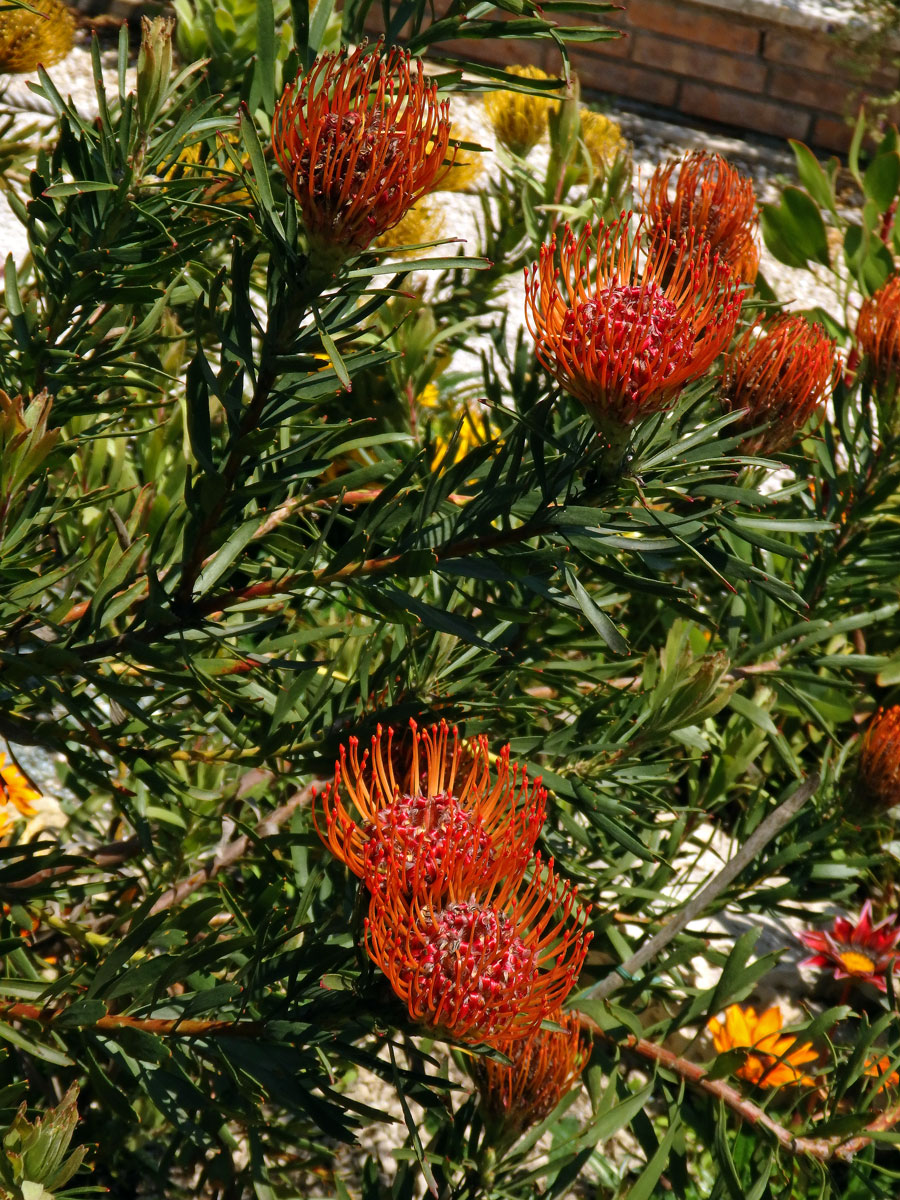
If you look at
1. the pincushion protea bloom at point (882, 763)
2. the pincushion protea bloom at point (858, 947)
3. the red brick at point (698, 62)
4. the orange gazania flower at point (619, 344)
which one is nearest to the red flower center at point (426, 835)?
the orange gazania flower at point (619, 344)

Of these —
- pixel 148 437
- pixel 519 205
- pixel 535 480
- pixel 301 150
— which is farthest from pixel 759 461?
pixel 519 205

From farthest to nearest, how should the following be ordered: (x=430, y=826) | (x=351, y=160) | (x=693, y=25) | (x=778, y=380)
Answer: (x=693, y=25), (x=778, y=380), (x=430, y=826), (x=351, y=160)

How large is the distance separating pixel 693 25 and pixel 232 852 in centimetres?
458

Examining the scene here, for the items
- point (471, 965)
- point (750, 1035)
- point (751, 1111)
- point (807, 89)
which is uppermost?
point (807, 89)

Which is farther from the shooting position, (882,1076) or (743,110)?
(743,110)

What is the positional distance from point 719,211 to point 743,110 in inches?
170

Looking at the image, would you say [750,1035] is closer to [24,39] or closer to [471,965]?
[471,965]

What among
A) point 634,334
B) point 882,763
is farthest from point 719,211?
point 882,763

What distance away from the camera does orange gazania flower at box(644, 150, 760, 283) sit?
0.94 metres

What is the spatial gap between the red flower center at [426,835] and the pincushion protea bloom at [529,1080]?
0.30 meters

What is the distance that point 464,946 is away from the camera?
60cm

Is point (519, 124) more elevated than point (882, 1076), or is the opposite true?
point (519, 124)

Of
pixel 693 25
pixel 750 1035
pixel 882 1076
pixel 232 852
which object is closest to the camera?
pixel 882 1076

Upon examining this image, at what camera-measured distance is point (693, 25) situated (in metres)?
4.69
